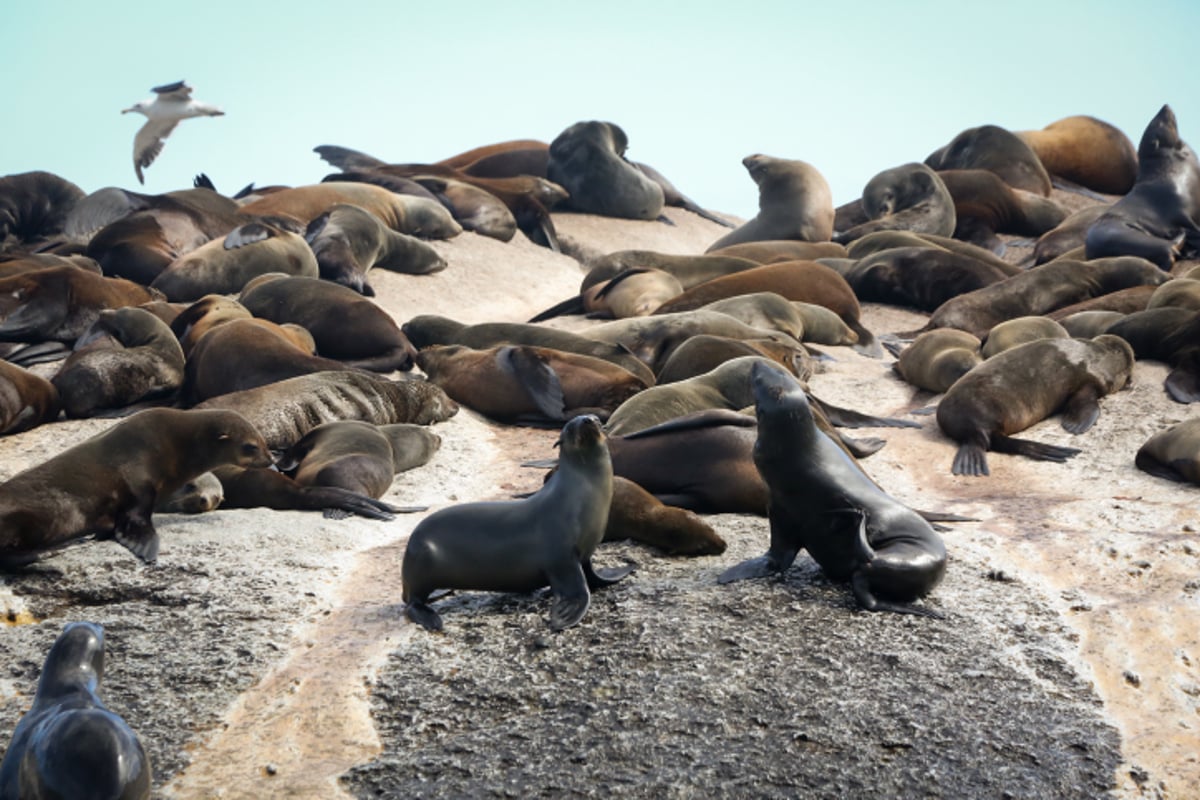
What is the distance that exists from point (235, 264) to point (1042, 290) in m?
6.99

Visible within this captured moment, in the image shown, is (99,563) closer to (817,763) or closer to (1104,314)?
(817,763)

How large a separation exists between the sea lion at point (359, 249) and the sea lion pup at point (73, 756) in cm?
913

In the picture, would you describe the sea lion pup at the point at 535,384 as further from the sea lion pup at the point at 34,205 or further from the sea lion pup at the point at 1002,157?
the sea lion pup at the point at 1002,157

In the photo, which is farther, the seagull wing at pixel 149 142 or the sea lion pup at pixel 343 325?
the seagull wing at pixel 149 142

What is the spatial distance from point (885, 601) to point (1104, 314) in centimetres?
630

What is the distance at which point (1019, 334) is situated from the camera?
31.6 ft

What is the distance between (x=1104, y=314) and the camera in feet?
33.2

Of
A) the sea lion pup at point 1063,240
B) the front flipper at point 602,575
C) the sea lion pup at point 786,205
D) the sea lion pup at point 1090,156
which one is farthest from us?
the sea lion pup at point 1090,156

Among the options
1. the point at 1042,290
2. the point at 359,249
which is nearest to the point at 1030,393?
the point at 1042,290

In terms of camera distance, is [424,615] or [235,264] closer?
[424,615]

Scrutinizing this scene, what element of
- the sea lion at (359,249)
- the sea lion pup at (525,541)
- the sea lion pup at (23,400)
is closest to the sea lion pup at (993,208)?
the sea lion at (359,249)

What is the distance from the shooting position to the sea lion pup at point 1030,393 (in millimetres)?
7879

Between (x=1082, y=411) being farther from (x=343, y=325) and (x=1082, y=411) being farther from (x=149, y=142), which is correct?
(x=149, y=142)

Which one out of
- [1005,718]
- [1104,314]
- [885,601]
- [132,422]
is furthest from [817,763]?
[1104,314]
